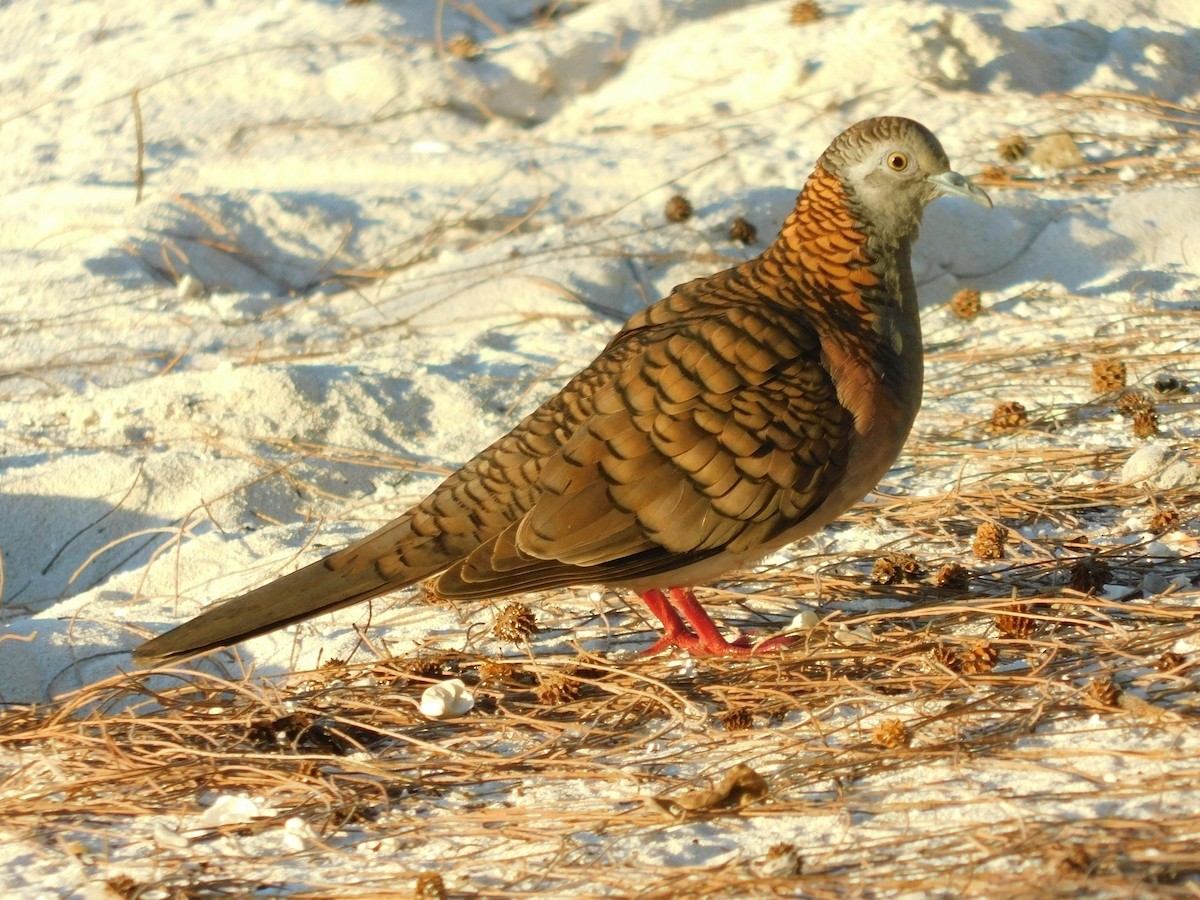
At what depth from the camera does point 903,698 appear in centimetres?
298

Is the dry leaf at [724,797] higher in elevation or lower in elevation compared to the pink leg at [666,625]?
higher

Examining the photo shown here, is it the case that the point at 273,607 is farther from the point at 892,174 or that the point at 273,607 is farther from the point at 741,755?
the point at 892,174

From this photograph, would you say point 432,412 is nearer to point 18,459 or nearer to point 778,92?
point 18,459

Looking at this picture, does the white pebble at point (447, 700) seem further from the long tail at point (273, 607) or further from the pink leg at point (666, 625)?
the pink leg at point (666, 625)

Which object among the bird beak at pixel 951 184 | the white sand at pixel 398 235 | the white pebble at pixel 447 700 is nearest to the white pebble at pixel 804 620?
the white sand at pixel 398 235

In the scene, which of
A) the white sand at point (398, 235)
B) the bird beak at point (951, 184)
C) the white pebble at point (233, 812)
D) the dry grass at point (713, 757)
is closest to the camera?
the dry grass at point (713, 757)

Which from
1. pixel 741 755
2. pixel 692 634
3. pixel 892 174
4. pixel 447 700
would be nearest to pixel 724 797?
pixel 741 755

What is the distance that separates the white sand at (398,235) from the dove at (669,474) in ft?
1.77

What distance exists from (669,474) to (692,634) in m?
0.50

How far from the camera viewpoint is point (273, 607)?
319 cm

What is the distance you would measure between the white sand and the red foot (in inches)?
7.7

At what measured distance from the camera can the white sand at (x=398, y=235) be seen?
455 cm

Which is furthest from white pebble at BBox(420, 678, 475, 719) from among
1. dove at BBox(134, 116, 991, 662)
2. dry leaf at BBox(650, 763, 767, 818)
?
dry leaf at BBox(650, 763, 767, 818)

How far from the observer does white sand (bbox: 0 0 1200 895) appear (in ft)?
14.9
